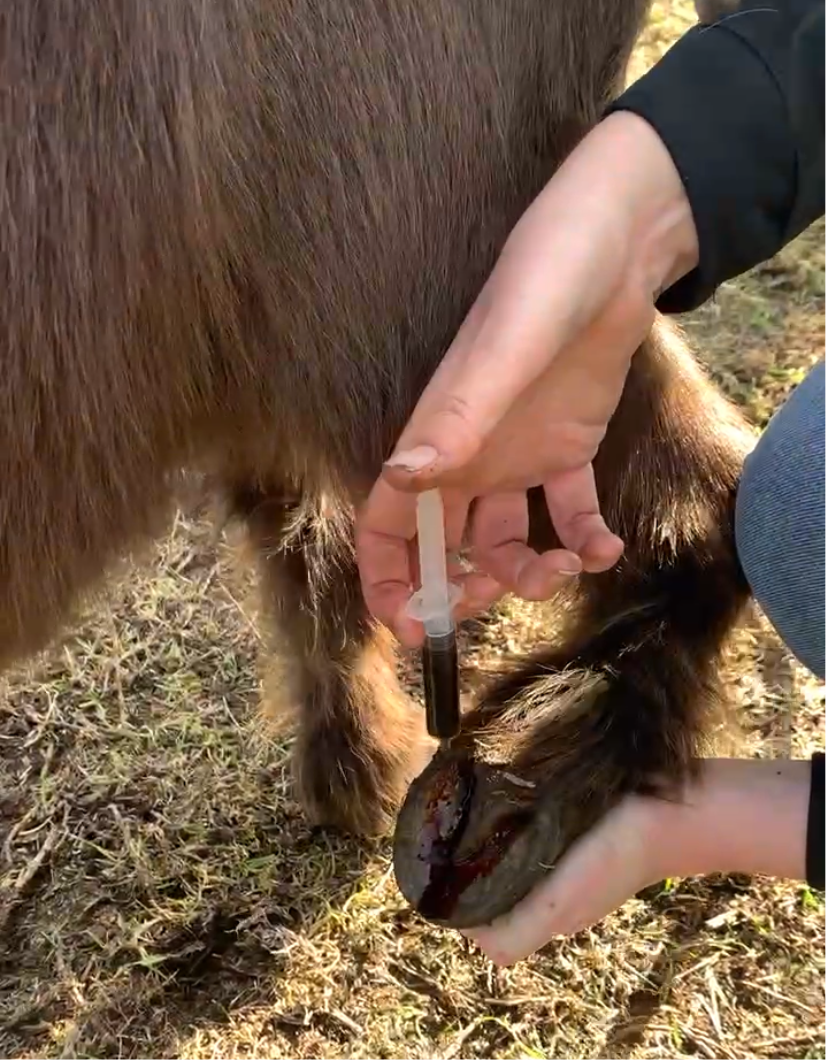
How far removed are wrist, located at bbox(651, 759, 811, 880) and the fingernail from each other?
55cm

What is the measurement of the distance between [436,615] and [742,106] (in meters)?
0.44

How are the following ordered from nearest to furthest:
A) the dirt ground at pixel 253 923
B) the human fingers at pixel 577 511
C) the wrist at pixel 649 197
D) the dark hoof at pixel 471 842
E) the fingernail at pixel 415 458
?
the fingernail at pixel 415 458 < the wrist at pixel 649 197 < the human fingers at pixel 577 511 < the dark hoof at pixel 471 842 < the dirt ground at pixel 253 923

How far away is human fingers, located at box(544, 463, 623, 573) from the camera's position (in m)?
1.02

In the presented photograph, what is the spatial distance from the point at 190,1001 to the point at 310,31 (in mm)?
1030

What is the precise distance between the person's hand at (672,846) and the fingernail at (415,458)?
507 mm

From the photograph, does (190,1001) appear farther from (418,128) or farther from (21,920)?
(418,128)

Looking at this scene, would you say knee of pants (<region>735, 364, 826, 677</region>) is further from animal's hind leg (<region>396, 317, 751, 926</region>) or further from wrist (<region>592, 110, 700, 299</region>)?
wrist (<region>592, 110, 700, 299</region>)

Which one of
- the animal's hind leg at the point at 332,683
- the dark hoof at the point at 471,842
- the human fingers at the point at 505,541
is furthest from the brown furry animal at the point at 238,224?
the animal's hind leg at the point at 332,683

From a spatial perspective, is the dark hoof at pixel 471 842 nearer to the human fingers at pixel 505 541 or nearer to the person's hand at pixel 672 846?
the person's hand at pixel 672 846

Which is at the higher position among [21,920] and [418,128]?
[418,128]

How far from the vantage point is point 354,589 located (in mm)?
1472

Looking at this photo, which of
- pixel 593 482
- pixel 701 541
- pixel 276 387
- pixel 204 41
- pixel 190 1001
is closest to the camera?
pixel 204 41

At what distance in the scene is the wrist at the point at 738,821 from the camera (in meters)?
1.16

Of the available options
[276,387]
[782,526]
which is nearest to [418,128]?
[276,387]
